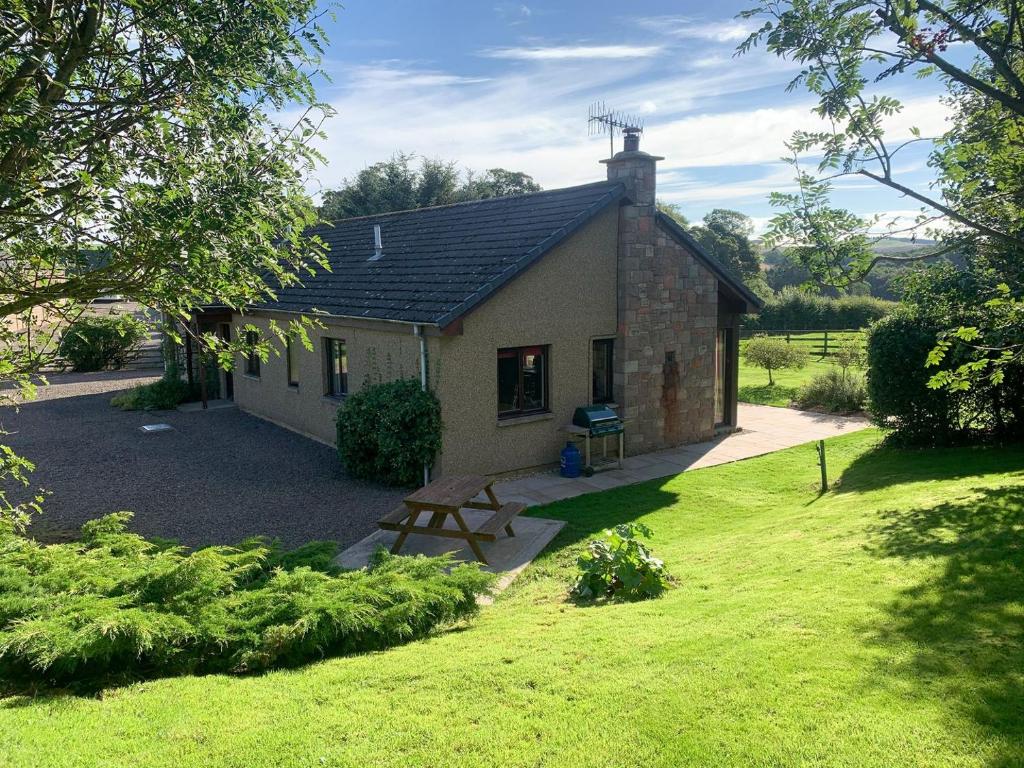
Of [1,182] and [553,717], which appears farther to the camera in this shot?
[1,182]

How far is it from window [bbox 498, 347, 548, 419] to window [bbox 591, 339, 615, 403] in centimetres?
141

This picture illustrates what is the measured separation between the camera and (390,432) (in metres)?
13.0

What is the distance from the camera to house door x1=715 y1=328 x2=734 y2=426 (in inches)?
734

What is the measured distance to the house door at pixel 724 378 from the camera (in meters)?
18.7

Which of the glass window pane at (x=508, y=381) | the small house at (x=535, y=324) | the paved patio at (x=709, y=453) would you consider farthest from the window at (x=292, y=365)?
the paved patio at (x=709, y=453)

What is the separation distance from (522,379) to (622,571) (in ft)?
22.5

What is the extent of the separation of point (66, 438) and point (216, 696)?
15.5 m

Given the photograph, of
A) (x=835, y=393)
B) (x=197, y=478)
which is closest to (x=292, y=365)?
(x=197, y=478)

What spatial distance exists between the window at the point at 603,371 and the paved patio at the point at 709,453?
4.84 ft

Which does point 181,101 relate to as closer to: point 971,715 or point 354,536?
point 354,536

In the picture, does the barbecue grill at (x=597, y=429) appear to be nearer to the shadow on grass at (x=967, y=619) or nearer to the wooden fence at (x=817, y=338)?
the shadow on grass at (x=967, y=619)

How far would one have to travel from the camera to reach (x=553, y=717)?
15.1 feet

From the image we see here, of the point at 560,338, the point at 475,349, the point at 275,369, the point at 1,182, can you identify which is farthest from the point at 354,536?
the point at 275,369

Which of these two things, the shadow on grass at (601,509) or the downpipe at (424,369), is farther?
the downpipe at (424,369)
